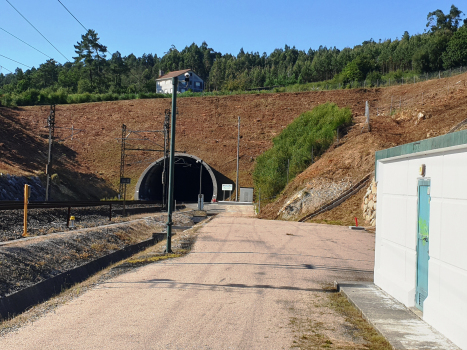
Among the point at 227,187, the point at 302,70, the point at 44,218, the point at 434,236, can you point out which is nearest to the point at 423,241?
the point at 434,236

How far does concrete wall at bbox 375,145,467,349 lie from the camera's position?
614cm

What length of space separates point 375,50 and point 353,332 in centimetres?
15565

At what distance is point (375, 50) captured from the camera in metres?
150

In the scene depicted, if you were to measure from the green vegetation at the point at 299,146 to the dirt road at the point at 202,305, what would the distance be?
91.5ft

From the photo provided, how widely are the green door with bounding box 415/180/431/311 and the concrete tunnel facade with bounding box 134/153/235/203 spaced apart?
169 ft

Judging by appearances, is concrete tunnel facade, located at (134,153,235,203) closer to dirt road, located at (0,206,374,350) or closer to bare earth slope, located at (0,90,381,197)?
bare earth slope, located at (0,90,381,197)

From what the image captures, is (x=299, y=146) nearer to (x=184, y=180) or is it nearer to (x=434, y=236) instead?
(x=184, y=180)

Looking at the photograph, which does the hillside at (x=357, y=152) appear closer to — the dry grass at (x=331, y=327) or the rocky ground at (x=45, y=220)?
the rocky ground at (x=45, y=220)

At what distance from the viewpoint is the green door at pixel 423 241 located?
24.7ft

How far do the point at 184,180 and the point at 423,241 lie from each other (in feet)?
232

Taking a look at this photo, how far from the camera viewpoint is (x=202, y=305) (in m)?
8.53

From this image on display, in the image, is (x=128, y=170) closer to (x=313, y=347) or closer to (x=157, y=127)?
(x=157, y=127)

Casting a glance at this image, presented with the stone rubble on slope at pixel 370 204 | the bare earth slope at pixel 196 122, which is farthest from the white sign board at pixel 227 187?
the stone rubble on slope at pixel 370 204

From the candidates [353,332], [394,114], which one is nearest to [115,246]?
[353,332]
